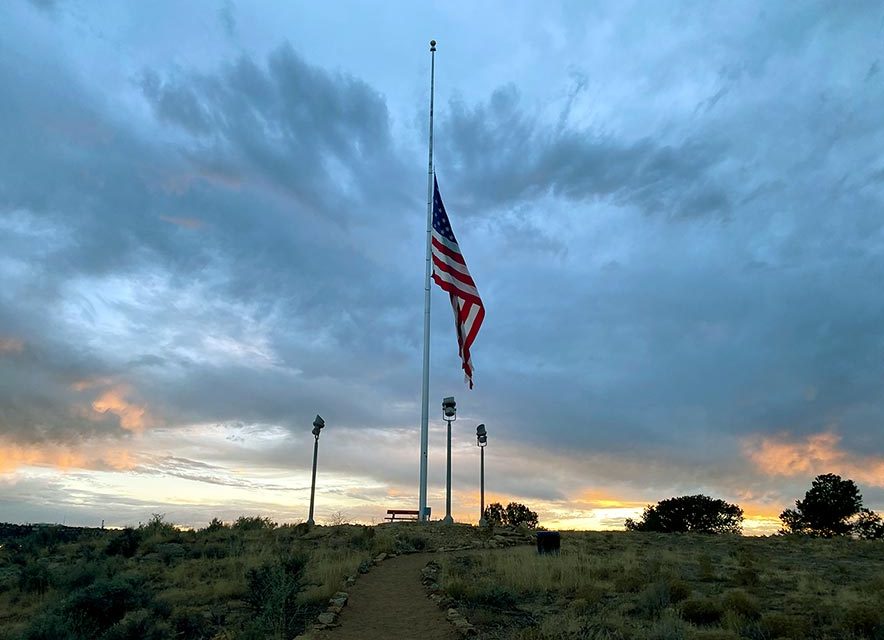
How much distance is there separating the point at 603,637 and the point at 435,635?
Answer: 3.04 meters

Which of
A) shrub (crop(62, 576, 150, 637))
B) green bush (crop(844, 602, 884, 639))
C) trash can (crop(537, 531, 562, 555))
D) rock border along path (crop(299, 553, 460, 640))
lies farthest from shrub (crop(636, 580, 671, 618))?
shrub (crop(62, 576, 150, 637))

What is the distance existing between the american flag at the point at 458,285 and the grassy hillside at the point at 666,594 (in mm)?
9161

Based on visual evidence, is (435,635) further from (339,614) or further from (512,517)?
(512,517)

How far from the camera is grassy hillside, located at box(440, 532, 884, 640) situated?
1191 cm

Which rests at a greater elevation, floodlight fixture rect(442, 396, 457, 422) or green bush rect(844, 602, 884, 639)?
floodlight fixture rect(442, 396, 457, 422)

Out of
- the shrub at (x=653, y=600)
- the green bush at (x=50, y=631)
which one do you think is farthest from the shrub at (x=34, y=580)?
the shrub at (x=653, y=600)

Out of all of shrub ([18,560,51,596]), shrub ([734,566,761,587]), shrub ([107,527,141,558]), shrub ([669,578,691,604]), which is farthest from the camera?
shrub ([107,527,141,558])

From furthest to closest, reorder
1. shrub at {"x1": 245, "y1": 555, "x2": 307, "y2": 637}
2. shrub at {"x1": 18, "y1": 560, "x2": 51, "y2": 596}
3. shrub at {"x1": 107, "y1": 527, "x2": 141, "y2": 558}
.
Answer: shrub at {"x1": 107, "y1": 527, "x2": 141, "y2": 558} → shrub at {"x1": 18, "y1": 560, "x2": 51, "y2": 596} → shrub at {"x1": 245, "y1": 555, "x2": 307, "y2": 637}

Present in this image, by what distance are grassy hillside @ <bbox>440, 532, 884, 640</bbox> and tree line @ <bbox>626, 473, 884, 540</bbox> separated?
80.1 ft

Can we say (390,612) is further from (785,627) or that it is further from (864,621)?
(864,621)

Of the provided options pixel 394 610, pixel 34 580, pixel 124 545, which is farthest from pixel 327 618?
pixel 124 545

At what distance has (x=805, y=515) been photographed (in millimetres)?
50719

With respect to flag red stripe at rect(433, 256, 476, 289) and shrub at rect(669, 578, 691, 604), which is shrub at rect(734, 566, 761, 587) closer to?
shrub at rect(669, 578, 691, 604)

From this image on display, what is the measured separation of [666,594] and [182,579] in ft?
44.8
